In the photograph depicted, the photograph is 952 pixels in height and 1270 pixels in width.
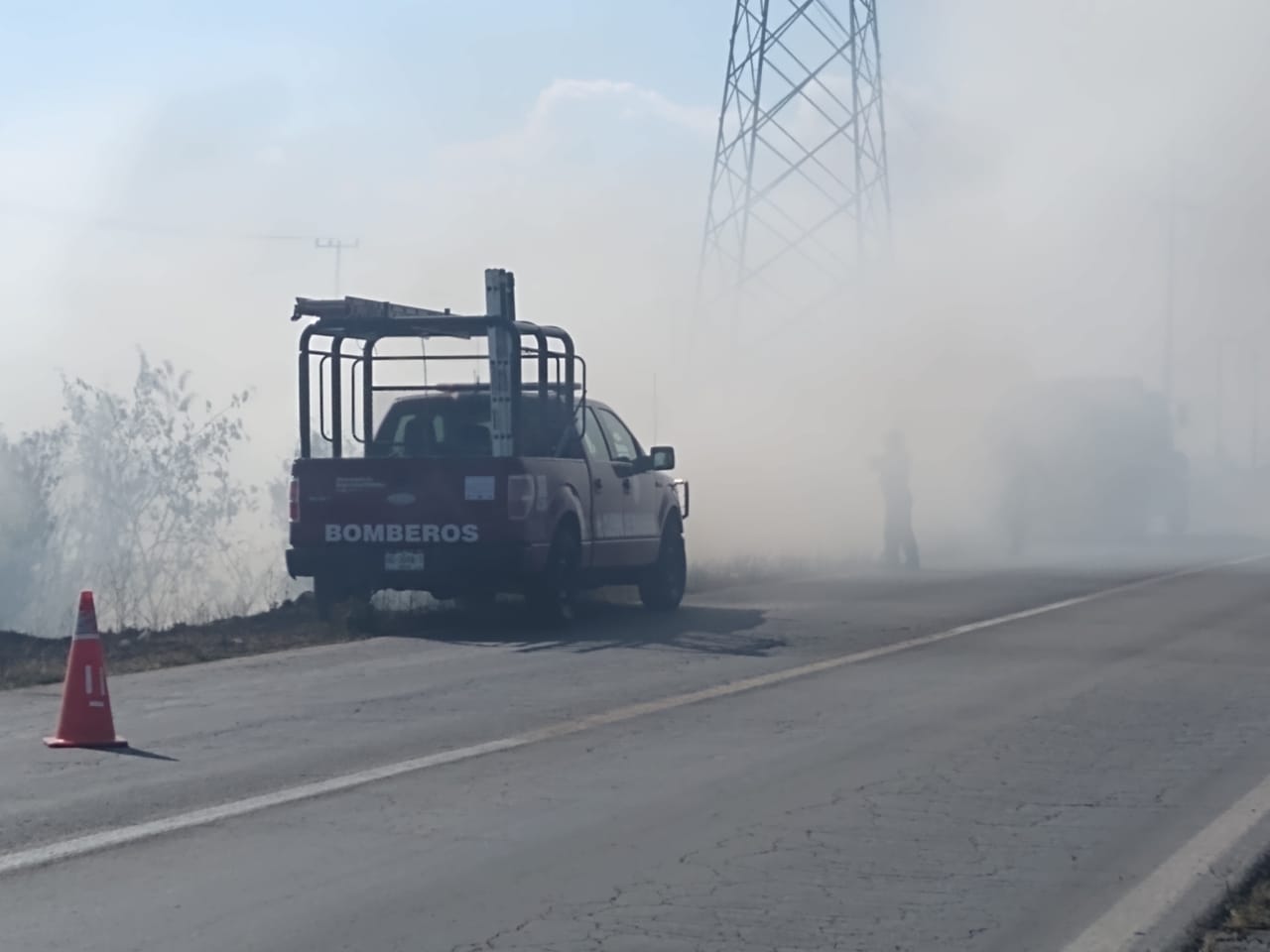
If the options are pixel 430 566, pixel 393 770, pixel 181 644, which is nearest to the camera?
pixel 393 770

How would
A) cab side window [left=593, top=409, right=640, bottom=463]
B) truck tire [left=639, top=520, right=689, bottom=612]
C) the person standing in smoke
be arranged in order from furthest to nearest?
the person standing in smoke → truck tire [left=639, top=520, right=689, bottom=612] → cab side window [left=593, top=409, right=640, bottom=463]

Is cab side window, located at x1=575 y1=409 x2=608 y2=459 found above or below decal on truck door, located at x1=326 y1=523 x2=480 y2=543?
above

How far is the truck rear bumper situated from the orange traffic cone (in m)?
5.66

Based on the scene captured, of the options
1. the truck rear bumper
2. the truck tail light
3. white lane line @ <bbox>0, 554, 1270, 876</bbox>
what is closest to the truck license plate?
the truck rear bumper

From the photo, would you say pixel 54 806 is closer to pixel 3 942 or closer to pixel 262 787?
pixel 262 787

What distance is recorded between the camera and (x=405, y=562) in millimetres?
14914

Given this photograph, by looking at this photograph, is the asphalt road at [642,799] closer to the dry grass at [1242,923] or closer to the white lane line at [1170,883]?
the white lane line at [1170,883]

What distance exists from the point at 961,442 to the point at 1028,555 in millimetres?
6104

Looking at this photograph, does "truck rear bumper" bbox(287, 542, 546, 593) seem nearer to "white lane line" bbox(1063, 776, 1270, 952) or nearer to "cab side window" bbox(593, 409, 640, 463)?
"cab side window" bbox(593, 409, 640, 463)

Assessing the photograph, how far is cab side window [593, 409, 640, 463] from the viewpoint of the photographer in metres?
16.8

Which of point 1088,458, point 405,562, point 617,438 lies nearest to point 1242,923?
point 405,562

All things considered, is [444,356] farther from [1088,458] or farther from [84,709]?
[1088,458]

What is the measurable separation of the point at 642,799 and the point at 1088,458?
30365 millimetres

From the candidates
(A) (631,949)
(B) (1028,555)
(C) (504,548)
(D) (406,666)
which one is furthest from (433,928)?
(B) (1028,555)
